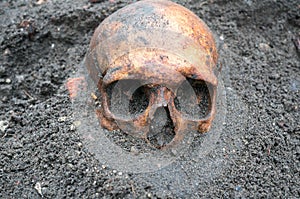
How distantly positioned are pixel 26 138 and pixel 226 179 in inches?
40.1

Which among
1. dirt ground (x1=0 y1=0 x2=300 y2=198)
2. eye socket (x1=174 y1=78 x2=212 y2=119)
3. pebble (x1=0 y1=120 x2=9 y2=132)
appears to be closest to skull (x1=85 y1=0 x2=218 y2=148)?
eye socket (x1=174 y1=78 x2=212 y2=119)

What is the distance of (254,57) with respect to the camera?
2.75 meters

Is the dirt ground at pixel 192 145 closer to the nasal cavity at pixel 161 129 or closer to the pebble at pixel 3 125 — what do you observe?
the pebble at pixel 3 125

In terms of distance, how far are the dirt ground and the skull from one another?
0.19 metres

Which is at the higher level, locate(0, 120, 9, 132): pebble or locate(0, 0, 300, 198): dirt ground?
locate(0, 0, 300, 198): dirt ground

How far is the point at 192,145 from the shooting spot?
2.21m

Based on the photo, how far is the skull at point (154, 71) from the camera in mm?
2006

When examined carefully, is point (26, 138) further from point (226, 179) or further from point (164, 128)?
point (226, 179)

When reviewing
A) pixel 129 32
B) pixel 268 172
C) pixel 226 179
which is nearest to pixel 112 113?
pixel 129 32

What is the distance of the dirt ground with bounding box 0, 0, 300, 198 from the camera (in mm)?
2129

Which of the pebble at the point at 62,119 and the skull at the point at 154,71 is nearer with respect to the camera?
the skull at the point at 154,71

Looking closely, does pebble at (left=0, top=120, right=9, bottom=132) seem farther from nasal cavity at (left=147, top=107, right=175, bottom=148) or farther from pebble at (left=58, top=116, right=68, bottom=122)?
nasal cavity at (left=147, top=107, right=175, bottom=148)

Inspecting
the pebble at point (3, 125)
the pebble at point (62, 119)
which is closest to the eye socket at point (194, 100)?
the pebble at point (62, 119)

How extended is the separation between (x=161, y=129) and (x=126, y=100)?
0.71 ft
